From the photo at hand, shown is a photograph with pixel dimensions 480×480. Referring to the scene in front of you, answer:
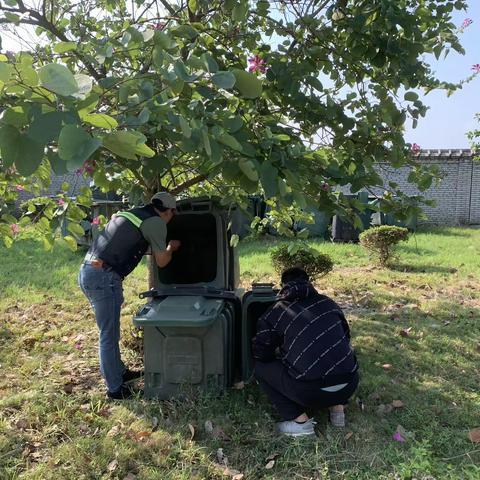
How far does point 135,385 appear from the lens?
4145 mm

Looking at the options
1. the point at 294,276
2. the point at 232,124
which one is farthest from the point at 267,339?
the point at 232,124

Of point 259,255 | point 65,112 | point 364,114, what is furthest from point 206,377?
Answer: point 259,255

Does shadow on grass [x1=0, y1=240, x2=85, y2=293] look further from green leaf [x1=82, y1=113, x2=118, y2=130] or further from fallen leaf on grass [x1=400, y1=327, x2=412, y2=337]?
green leaf [x1=82, y1=113, x2=118, y2=130]

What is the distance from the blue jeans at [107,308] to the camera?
378cm

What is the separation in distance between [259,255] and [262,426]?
7078mm

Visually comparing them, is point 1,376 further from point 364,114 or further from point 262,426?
point 364,114

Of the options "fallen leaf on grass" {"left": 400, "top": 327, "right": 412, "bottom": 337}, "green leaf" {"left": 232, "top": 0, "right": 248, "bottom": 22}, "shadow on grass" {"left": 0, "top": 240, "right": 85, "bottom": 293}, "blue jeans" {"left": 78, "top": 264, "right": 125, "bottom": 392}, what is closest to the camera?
"green leaf" {"left": 232, "top": 0, "right": 248, "bottom": 22}

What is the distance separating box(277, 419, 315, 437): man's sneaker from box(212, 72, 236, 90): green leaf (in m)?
2.52

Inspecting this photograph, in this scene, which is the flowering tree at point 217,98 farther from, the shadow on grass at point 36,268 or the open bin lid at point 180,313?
the shadow on grass at point 36,268

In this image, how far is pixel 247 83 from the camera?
1.60m

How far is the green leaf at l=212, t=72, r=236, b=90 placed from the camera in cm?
150

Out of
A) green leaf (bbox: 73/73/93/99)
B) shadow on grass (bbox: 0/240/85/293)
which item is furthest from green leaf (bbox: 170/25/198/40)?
shadow on grass (bbox: 0/240/85/293)

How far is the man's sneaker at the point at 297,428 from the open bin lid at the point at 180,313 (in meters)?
0.85

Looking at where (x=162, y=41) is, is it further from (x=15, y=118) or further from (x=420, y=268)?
(x=420, y=268)
